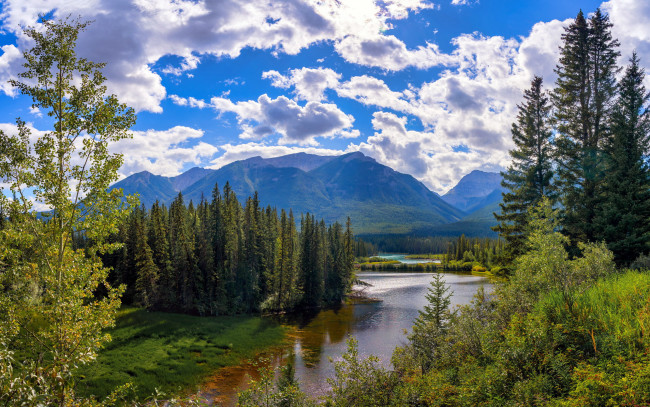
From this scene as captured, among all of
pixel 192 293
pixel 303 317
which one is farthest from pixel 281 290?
pixel 192 293

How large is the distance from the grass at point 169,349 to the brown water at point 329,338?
2.55 metres

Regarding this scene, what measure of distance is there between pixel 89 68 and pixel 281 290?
53589 mm

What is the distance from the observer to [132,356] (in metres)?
29.2

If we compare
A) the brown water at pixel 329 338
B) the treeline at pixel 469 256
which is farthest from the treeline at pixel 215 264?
the treeline at pixel 469 256

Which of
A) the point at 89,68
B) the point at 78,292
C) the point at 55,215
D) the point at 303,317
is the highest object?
the point at 89,68

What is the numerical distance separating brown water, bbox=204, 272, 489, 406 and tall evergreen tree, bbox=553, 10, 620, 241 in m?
18.4

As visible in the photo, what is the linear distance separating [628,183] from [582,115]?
8.00m

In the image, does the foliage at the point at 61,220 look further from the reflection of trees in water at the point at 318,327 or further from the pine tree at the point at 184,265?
the pine tree at the point at 184,265

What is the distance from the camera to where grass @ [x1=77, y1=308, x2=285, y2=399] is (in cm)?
2464

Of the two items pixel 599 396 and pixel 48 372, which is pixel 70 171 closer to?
pixel 48 372

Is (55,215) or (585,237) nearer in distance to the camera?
(55,215)

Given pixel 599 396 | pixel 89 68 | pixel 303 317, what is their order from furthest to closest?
pixel 303 317 < pixel 89 68 < pixel 599 396

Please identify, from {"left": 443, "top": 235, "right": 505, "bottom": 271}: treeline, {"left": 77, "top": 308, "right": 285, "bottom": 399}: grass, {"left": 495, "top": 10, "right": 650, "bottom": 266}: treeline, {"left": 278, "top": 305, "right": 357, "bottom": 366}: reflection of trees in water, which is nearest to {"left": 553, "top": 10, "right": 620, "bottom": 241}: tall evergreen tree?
{"left": 495, "top": 10, "right": 650, "bottom": 266}: treeline

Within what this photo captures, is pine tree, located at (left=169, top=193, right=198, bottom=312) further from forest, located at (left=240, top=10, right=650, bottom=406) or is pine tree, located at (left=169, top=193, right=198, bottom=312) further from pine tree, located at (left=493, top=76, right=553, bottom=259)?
pine tree, located at (left=493, top=76, right=553, bottom=259)
